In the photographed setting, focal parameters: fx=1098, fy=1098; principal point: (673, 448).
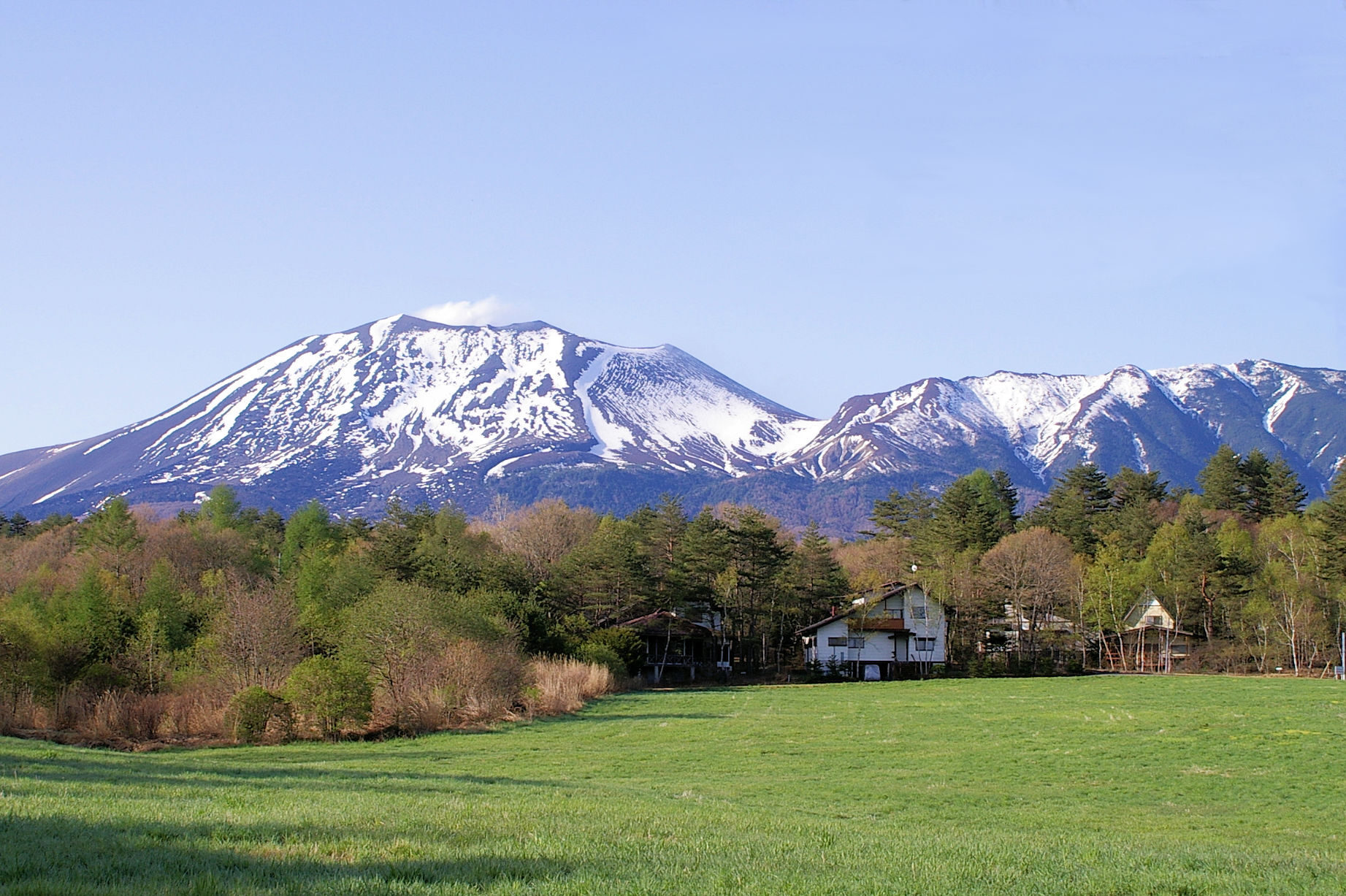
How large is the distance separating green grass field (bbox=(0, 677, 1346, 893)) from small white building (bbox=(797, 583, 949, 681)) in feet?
137

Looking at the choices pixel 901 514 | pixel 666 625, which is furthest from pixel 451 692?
pixel 901 514

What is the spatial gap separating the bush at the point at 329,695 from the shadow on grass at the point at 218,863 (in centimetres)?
2486

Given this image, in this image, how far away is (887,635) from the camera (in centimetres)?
8219

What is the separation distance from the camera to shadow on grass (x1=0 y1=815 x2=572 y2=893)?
7.70 meters

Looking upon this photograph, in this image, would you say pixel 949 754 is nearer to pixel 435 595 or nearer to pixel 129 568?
pixel 435 595

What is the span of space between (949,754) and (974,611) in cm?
5559

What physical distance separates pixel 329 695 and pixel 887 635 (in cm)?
5518

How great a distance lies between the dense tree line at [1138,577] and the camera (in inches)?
2950

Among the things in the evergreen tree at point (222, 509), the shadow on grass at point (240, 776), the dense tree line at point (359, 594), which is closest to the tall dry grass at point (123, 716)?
the dense tree line at point (359, 594)

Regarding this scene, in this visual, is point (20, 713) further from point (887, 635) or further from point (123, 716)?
point (887, 635)

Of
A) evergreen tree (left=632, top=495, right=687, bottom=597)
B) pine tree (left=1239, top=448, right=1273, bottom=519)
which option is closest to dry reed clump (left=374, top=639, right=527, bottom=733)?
evergreen tree (left=632, top=495, right=687, bottom=597)

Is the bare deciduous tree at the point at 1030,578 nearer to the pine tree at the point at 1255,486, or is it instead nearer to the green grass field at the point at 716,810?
the pine tree at the point at 1255,486

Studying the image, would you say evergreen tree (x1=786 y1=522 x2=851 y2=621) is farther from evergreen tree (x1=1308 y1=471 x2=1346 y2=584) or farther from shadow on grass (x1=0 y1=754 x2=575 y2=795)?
shadow on grass (x1=0 y1=754 x2=575 y2=795)

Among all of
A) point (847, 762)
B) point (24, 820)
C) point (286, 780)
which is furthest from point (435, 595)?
point (24, 820)
